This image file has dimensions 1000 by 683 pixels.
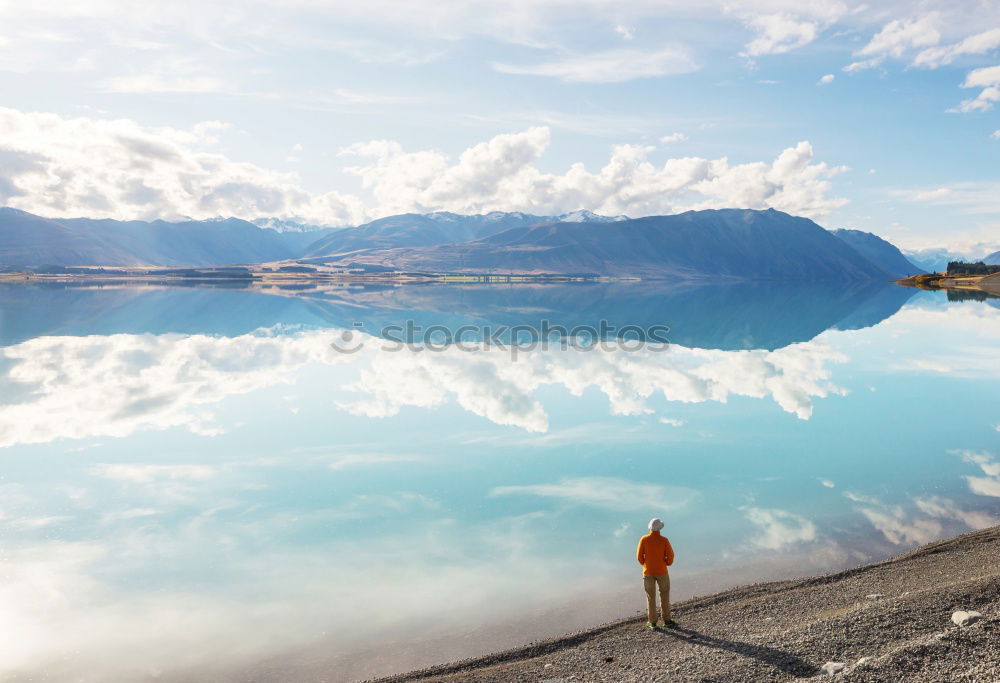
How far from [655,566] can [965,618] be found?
538 cm

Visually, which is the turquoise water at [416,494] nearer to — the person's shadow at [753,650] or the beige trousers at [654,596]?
the beige trousers at [654,596]

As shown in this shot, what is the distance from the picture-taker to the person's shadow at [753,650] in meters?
10.7

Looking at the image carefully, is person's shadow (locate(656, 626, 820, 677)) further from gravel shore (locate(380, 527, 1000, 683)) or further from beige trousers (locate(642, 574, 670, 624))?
beige trousers (locate(642, 574, 670, 624))

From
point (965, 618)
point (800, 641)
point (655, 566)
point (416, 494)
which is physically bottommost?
point (800, 641)

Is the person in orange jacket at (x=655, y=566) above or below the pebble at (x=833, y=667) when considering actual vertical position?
above

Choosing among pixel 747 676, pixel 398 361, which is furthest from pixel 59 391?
pixel 747 676

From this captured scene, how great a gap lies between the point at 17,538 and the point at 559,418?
68.8ft

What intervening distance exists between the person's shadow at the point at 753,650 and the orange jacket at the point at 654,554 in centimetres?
116

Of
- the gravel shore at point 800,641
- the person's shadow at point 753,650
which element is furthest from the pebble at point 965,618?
the person's shadow at point 753,650

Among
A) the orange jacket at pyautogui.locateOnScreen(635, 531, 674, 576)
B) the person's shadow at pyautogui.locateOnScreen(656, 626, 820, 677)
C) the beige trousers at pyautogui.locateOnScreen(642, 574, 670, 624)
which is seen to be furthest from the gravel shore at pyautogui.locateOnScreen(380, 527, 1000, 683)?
the orange jacket at pyautogui.locateOnScreen(635, 531, 674, 576)

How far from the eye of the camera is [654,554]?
1277cm

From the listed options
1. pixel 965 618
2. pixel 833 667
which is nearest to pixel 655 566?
pixel 833 667

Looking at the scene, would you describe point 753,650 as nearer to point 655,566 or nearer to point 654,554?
point 655,566

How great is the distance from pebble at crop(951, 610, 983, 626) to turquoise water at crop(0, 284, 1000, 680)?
4.53 meters
